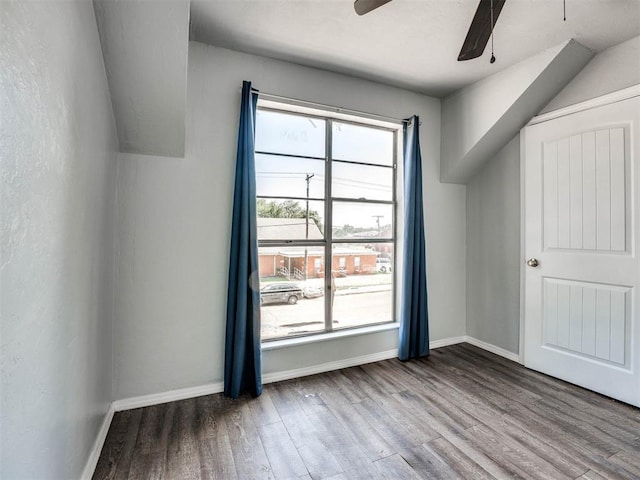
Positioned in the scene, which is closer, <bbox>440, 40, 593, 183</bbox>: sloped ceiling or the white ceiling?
the white ceiling

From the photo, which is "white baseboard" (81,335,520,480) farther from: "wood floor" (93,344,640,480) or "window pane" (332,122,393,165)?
"window pane" (332,122,393,165)

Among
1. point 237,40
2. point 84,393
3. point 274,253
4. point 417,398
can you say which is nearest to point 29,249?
point 84,393

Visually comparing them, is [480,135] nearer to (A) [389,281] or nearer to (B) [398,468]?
(A) [389,281]

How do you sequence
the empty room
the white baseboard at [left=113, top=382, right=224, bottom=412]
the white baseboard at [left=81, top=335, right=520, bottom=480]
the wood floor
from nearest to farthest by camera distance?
the empty room < the wood floor < the white baseboard at [left=81, top=335, right=520, bottom=480] < the white baseboard at [left=113, top=382, right=224, bottom=412]

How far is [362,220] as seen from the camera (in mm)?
2969

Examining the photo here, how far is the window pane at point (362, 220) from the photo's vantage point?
2.85 metres

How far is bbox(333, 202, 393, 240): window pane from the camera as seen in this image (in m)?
2.85

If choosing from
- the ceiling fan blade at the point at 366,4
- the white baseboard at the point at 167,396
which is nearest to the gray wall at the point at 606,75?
the ceiling fan blade at the point at 366,4

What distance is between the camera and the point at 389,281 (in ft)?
10.2

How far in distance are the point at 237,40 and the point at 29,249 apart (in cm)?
195

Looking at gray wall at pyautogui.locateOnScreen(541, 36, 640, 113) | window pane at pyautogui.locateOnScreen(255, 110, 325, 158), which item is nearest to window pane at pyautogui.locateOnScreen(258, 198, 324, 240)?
window pane at pyautogui.locateOnScreen(255, 110, 325, 158)

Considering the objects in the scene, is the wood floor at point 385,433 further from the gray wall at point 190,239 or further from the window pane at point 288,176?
the window pane at point 288,176

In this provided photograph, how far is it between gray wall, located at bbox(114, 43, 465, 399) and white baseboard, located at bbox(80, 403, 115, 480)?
20cm

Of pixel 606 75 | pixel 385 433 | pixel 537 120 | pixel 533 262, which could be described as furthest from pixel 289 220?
Result: pixel 606 75
